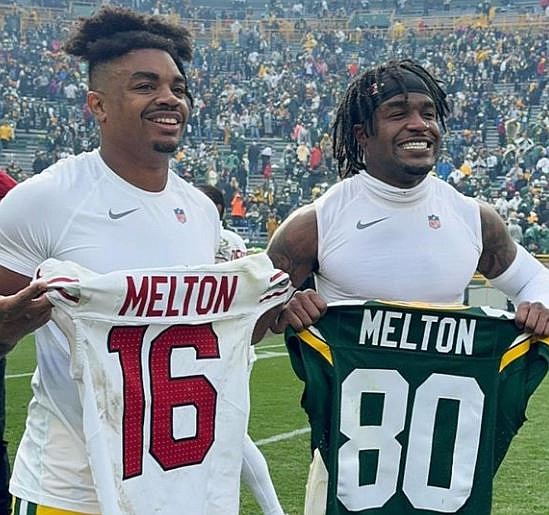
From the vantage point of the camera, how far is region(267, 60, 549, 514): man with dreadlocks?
2.90 metres

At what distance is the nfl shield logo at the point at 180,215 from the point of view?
2600 millimetres

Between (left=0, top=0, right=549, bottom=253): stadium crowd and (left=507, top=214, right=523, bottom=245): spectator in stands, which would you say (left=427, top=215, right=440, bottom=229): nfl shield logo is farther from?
(left=0, top=0, right=549, bottom=253): stadium crowd

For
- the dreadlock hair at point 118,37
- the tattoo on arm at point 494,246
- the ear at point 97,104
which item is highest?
the dreadlock hair at point 118,37

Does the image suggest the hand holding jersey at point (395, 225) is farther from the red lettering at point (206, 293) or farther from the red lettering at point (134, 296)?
the red lettering at point (134, 296)

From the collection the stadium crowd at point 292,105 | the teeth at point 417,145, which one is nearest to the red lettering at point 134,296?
the teeth at point 417,145

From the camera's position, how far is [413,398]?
9.34 feet

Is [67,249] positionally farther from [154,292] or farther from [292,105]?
[292,105]

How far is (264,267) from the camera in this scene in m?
2.54

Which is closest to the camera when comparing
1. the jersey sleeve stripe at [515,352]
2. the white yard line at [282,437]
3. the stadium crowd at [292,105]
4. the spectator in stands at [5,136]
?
the jersey sleeve stripe at [515,352]

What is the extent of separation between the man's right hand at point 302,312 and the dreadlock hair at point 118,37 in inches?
23.5

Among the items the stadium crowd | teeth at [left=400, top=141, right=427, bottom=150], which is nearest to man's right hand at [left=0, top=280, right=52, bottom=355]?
teeth at [left=400, top=141, right=427, bottom=150]

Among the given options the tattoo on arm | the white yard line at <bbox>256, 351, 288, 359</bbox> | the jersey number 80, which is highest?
the tattoo on arm

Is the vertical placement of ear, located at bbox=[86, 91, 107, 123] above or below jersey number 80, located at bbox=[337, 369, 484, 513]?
above

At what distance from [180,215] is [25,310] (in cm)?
53
